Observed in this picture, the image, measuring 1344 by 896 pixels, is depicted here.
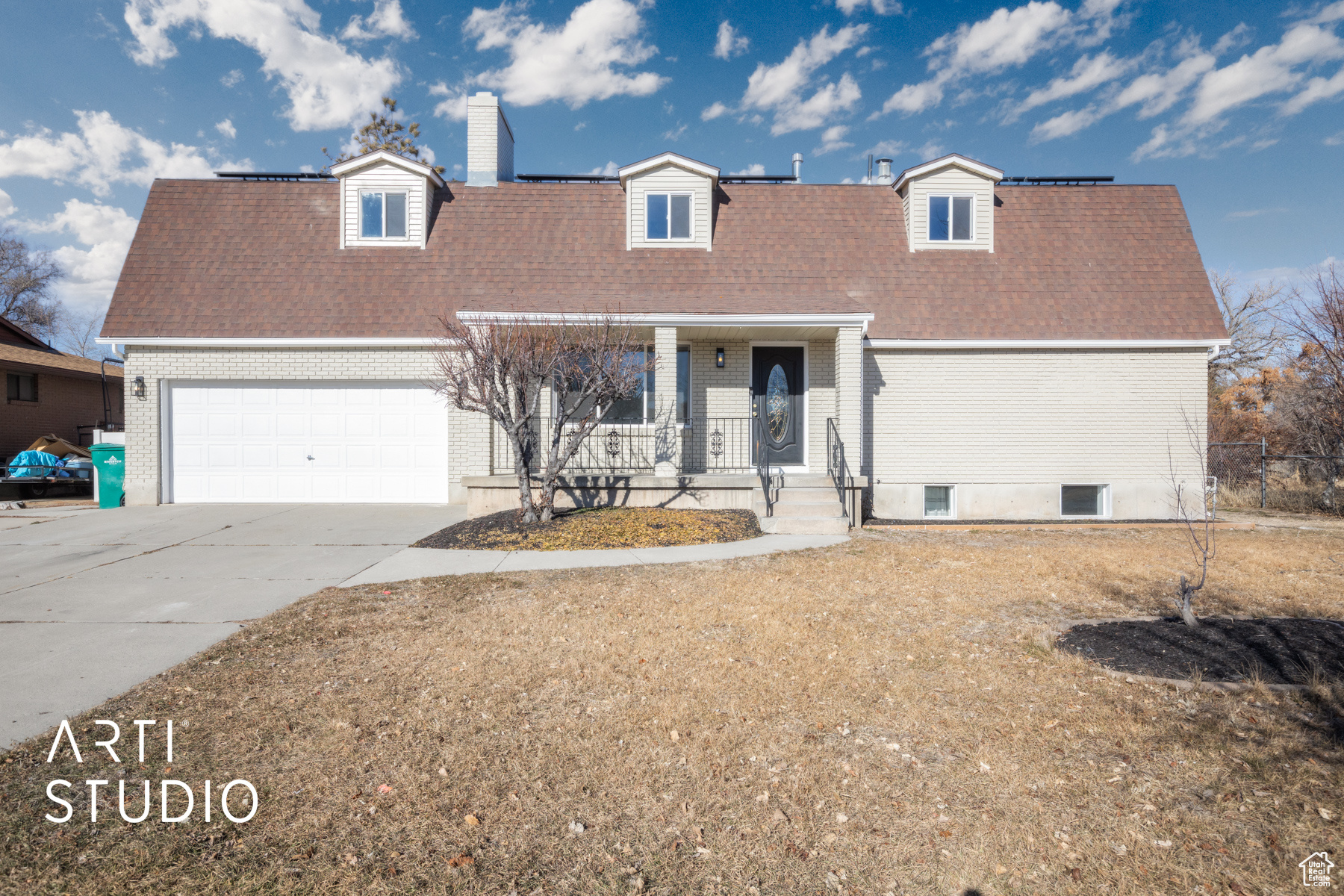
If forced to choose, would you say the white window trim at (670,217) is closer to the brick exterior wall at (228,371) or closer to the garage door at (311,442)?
the brick exterior wall at (228,371)

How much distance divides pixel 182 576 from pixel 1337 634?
402 inches

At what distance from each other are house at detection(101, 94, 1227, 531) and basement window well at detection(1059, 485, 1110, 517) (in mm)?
43

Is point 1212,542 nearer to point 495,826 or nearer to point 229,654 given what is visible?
point 495,826

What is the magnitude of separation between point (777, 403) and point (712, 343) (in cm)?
169

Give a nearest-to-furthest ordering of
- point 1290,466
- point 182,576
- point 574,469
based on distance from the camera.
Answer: point 182,576 → point 574,469 → point 1290,466

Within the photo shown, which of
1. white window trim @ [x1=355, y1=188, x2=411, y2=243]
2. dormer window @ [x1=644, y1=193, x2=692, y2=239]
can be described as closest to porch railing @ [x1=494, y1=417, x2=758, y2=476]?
dormer window @ [x1=644, y1=193, x2=692, y2=239]

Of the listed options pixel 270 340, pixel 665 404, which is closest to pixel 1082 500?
pixel 665 404

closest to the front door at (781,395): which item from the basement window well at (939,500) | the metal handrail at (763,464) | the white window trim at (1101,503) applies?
the metal handrail at (763,464)

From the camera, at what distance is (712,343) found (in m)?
12.5

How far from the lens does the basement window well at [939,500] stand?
12289 mm

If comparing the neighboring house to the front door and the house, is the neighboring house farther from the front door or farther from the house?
the front door

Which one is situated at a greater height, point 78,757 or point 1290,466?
point 1290,466

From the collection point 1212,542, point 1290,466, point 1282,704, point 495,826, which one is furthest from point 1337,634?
point 1290,466

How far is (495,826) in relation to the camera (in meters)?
2.75
